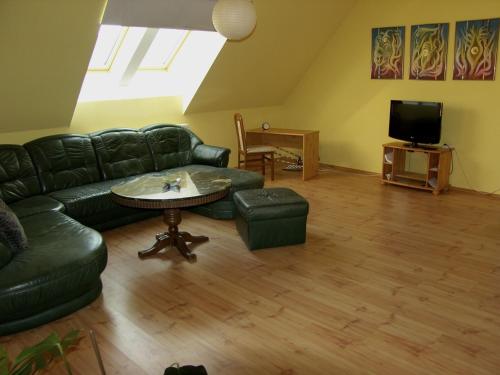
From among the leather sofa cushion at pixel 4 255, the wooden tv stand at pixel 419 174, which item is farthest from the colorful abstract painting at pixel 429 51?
the leather sofa cushion at pixel 4 255

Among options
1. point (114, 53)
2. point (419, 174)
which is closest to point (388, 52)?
point (419, 174)

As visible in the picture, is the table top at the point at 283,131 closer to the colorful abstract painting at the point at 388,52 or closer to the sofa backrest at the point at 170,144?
the colorful abstract painting at the point at 388,52

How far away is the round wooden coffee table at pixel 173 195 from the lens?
337 cm

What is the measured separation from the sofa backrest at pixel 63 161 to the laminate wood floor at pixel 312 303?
732mm

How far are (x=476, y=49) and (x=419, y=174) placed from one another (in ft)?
5.44

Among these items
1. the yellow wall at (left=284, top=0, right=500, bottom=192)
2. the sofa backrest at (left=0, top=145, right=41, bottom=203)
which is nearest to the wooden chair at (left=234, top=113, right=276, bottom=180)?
the yellow wall at (left=284, top=0, right=500, bottom=192)

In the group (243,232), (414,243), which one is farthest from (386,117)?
(243,232)

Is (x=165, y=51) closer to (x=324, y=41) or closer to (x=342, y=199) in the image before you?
(x=324, y=41)

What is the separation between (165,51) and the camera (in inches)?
231

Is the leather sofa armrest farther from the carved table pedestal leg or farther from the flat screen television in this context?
the flat screen television

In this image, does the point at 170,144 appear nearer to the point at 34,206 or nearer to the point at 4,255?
the point at 34,206

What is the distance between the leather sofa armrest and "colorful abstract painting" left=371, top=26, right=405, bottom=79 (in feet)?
8.25

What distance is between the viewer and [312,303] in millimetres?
2924

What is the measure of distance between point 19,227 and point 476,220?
422 cm
